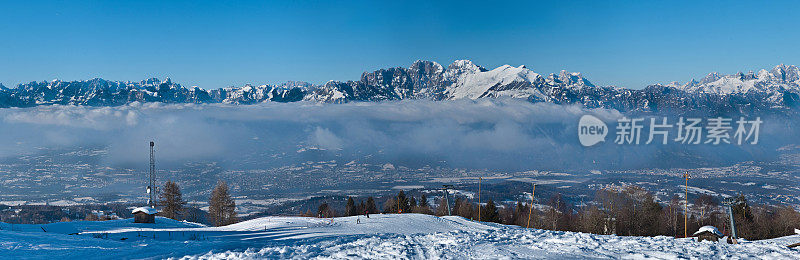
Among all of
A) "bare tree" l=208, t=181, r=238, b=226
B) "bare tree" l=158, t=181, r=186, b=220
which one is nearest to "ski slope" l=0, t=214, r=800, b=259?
"bare tree" l=208, t=181, r=238, b=226

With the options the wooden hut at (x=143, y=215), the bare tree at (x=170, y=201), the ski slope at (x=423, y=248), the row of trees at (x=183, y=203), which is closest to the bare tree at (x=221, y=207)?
the row of trees at (x=183, y=203)

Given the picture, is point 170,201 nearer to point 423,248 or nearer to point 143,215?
point 143,215

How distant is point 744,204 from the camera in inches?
2478

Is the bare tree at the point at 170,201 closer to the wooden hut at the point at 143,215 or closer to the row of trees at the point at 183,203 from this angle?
the row of trees at the point at 183,203

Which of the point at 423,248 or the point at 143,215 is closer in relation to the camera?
the point at 423,248

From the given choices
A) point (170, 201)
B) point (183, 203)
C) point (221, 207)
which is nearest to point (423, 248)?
point (221, 207)

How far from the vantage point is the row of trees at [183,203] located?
64.2 meters

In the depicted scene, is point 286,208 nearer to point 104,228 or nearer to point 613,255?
point 104,228

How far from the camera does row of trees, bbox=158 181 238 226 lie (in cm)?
6425

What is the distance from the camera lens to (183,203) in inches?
2628

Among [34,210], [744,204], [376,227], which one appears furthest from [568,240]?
[34,210]

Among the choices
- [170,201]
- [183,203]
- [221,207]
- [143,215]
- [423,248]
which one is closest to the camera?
[423,248]

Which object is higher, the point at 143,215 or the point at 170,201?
the point at 143,215

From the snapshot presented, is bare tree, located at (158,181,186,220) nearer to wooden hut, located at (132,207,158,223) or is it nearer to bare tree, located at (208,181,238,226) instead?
bare tree, located at (208,181,238,226)
